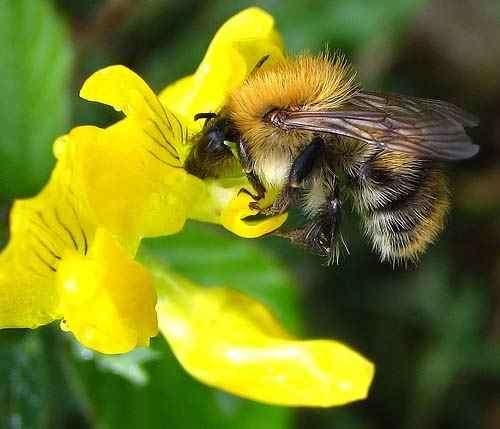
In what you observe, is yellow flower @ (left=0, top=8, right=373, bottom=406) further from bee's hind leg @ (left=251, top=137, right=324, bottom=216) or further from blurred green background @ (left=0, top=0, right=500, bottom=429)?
blurred green background @ (left=0, top=0, right=500, bottom=429)

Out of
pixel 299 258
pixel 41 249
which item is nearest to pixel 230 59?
pixel 41 249

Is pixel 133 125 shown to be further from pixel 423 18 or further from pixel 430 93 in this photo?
pixel 423 18

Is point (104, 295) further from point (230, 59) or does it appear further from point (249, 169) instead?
point (230, 59)

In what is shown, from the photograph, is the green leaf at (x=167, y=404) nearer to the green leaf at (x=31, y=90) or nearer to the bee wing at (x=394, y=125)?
the green leaf at (x=31, y=90)

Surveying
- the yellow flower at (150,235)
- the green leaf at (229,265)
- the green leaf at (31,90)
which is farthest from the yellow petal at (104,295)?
the green leaf at (229,265)

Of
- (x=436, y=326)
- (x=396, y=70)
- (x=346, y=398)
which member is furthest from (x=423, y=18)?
(x=346, y=398)
